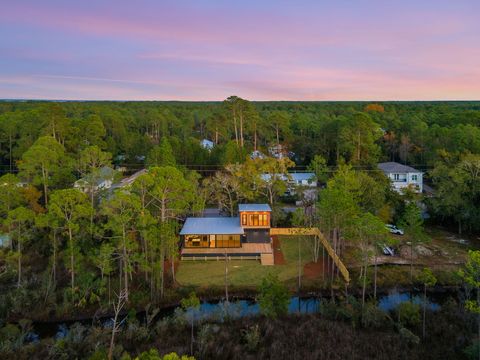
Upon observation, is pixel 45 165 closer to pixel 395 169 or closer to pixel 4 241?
pixel 4 241

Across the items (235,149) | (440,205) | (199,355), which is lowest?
(199,355)

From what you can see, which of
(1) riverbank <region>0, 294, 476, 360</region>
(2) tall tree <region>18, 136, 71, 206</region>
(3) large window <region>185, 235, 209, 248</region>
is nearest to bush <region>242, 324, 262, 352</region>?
(1) riverbank <region>0, 294, 476, 360</region>

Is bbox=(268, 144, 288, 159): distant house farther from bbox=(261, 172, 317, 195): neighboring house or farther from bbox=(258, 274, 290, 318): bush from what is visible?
bbox=(258, 274, 290, 318): bush

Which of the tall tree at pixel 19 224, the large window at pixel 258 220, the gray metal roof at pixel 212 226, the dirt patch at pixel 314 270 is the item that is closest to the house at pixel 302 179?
the large window at pixel 258 220

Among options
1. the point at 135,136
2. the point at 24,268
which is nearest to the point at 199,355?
the point at 24,268

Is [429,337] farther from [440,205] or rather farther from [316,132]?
[316,132]

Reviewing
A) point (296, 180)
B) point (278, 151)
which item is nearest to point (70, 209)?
point (296, 180)
